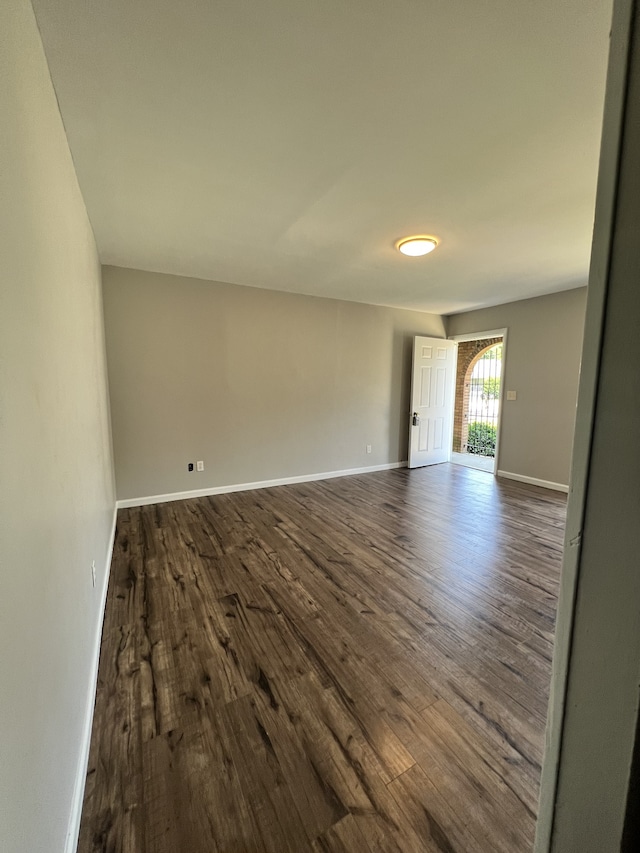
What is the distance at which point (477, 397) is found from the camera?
765cm

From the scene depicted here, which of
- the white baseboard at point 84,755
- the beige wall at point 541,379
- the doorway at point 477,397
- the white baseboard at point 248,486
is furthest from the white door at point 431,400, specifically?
the white baseboard at point 84,755

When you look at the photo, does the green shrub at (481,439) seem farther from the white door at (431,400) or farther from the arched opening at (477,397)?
the white door at (431,400)

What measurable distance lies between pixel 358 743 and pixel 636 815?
1.08 metres

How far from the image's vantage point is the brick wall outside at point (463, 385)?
296 inches

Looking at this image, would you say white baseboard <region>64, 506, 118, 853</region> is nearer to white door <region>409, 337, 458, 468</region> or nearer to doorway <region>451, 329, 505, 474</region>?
white door <region>409, 337, 458, 468</region>

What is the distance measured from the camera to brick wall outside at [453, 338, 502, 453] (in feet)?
24.7

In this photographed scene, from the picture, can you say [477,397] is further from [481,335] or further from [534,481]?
[534,481]

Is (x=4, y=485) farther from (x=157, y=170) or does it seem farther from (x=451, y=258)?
(x=451, y=258)

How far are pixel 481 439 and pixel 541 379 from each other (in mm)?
3192

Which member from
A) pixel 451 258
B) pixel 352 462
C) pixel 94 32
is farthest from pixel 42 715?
pixel 352 462

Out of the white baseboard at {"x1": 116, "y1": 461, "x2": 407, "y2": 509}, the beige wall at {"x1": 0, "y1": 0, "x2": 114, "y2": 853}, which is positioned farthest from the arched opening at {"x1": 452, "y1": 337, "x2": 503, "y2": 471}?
the beige wall at {"x1": 0, "y1": 0, "x2": 114, "y2": 853}

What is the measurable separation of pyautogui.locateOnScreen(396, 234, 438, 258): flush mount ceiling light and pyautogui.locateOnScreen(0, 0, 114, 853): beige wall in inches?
87.1

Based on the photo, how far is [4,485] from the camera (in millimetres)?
701

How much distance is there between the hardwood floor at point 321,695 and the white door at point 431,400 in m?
2.73
